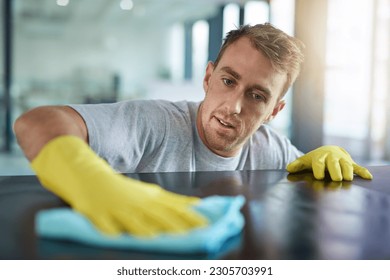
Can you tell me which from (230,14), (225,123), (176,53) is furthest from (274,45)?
(176,53)

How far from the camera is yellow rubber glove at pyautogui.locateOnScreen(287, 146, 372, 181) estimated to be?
100 cm

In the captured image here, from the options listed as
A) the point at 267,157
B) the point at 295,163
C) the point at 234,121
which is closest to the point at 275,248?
the point at 295,163

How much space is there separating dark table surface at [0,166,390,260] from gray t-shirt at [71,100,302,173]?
0.13 meters

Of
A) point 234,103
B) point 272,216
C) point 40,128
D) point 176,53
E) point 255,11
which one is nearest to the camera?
point 272,216

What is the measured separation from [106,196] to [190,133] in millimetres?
733

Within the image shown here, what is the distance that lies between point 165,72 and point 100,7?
93 centimetres

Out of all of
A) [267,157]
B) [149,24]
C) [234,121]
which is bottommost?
[267,157]

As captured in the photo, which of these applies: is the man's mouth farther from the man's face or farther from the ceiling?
the ceiling

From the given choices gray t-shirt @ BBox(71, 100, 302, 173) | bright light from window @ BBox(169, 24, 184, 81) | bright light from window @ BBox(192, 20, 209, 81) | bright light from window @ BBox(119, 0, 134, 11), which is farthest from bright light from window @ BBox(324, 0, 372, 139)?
gray t-shirt @ BBox(71, 100, 302, 173)

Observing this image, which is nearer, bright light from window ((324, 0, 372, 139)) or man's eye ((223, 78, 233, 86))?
man's eye ((223, 78, 233, 86))

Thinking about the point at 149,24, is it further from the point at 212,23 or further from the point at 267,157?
the point at 267,157

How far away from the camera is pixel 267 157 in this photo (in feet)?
4.69

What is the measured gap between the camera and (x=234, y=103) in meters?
1.17

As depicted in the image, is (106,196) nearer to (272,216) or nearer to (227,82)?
(272,216)
